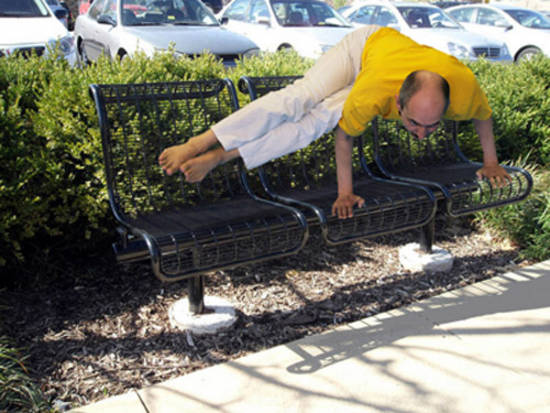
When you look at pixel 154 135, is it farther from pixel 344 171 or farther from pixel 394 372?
pixel 394 372

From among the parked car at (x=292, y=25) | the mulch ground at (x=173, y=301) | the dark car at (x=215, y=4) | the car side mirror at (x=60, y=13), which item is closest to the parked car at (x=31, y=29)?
the car side mirror at (x=60, y=13)

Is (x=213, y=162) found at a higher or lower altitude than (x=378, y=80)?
lower

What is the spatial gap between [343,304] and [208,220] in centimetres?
104

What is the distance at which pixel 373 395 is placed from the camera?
2307mm

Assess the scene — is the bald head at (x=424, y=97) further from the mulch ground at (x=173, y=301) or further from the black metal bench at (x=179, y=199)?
the mulch ground at (x=173, y=301)

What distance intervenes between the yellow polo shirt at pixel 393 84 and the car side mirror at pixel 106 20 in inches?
222

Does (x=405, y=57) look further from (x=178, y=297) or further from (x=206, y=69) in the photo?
(x=178, y=297)

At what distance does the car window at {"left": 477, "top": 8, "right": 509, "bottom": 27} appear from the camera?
13.3m

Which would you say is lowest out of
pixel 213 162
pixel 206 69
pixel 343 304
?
pixel 343 304

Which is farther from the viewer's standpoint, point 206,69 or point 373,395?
point 206,69

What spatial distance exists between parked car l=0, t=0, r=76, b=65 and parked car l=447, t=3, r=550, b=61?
9.70 m

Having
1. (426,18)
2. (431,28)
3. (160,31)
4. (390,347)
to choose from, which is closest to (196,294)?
(390,347)

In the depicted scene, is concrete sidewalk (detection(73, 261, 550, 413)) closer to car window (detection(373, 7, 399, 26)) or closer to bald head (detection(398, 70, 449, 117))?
bald head (detection(398, 70, 449, 117))

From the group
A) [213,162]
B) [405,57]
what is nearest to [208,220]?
[213,162]
